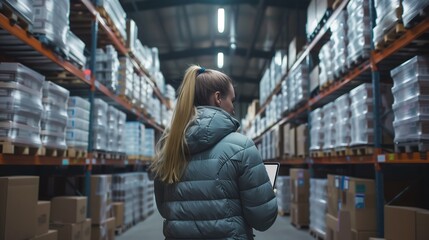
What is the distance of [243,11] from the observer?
13.2 metres

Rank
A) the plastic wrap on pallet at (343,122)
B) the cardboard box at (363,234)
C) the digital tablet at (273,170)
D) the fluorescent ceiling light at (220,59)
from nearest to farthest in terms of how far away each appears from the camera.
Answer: the digital tablet at (273,170) → the cardboard box at (363,234) → the plastic wrap on pallet at (343,122) → the fluorescent ceiling light at (220,59)

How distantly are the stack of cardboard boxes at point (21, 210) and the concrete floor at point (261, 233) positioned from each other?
3.52m

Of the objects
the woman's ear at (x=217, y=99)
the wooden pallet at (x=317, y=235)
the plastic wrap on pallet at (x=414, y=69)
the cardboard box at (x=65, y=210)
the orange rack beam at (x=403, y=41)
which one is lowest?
the wooden pallet at (x=317, y=235)

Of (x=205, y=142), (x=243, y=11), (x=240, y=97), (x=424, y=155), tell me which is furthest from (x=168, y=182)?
(x=240, y=97)

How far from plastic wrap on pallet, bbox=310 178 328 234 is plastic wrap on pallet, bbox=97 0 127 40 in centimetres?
428

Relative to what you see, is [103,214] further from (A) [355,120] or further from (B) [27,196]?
(A) [355,120]

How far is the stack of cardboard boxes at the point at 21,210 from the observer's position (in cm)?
330

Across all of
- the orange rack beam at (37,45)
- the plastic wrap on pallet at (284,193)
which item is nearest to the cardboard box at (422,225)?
the orange rack beam at (37,45)

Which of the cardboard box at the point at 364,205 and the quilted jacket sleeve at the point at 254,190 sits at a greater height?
the quilted jacket sleeve at the point at 254,190

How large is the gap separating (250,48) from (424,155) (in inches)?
494

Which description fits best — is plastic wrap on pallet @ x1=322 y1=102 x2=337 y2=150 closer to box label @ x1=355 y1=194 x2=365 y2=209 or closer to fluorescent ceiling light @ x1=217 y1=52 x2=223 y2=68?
box label @ x1=355 y1=194 x2=365 y2=209

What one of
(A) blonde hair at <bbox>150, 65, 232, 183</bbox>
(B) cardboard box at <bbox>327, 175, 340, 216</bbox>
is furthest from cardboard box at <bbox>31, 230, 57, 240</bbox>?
(B) cardboard box at <bbox>327, 175, 340, 216</bbox>

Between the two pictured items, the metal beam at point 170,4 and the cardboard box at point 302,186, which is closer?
the cardboard box at point 302,186

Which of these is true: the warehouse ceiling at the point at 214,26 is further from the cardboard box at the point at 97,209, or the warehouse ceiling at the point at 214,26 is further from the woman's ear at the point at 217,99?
the woman's ear at the point at 217,99
